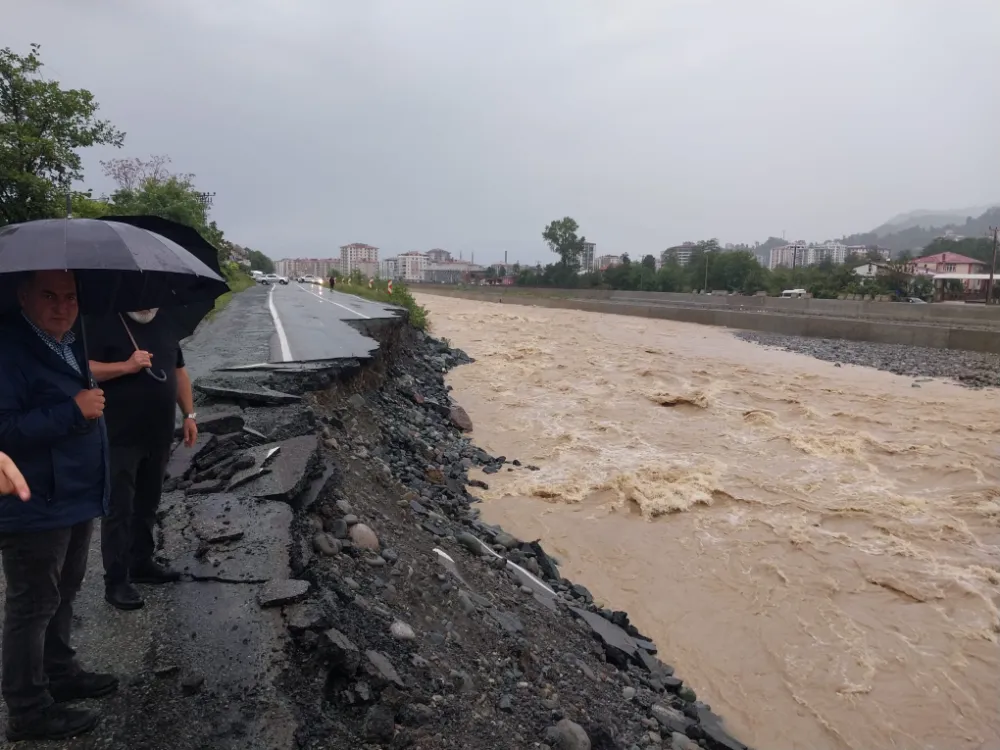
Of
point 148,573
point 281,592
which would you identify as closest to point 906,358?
point 281,592

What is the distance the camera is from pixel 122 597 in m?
2.93

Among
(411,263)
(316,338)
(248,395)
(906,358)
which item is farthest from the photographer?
(411,263)

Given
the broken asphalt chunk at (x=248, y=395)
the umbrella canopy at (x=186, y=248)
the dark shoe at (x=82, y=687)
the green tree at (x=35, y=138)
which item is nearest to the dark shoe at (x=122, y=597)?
the dark shoe at (x=82, y=687)

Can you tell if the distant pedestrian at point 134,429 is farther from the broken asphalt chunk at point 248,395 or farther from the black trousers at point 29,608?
the broken asphalt chunk at point 248,395

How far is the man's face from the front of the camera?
85.2 inches

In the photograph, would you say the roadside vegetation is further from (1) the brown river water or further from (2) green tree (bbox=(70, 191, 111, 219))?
(1) the brown river water

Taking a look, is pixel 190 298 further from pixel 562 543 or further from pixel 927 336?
pixel 927 336

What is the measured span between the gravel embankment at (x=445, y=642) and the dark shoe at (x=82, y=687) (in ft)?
2.21

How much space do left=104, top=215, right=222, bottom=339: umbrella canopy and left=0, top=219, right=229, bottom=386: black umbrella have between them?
24 cm

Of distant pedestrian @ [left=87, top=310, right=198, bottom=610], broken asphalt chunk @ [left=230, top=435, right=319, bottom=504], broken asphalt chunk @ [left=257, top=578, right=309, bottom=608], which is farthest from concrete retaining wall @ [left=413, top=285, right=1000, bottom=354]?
distant pedestrian @ [left=87, top=310, right=198, bottom=610]

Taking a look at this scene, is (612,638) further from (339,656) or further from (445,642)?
(339,656)

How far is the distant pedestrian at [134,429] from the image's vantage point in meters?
2.84

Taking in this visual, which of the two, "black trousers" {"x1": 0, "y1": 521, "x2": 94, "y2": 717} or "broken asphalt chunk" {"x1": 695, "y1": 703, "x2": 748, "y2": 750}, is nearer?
"black trousers" {"x1": 0, "y1": 521, "x2": 94, "y2": 717}

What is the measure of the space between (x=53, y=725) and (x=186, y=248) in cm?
215
